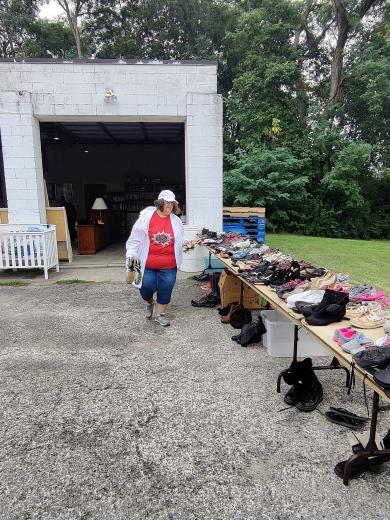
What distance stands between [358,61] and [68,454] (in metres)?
20.0

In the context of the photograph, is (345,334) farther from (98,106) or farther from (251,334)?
(98,106)

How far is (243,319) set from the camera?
4.79m

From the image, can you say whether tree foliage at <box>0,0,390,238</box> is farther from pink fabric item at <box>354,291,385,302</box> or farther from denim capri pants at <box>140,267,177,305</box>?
pink fabric item at <box>354,291,385,302</box>

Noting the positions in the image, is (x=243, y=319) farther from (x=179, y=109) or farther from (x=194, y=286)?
(x=179, y=109)

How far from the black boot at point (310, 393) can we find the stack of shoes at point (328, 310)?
628 mm

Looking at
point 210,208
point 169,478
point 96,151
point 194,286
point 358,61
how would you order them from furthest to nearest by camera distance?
1. point 358,61
2. point 96,151
3. point 210,208
4. point 194,286
5. point 169,478

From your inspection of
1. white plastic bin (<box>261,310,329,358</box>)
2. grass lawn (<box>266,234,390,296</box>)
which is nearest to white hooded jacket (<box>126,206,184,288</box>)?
white plastic bin (<box>261,310,329,358</box>)

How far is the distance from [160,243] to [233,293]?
134 cm

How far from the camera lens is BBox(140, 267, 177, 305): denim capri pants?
475cm

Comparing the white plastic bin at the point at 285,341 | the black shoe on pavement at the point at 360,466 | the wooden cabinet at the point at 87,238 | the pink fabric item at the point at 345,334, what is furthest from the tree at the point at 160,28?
the black shoe on pavement at the point at 360,466

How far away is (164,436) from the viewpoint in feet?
8.39

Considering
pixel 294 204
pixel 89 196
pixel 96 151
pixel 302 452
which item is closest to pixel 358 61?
pixel 294 204

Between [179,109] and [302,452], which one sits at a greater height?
[179,109]

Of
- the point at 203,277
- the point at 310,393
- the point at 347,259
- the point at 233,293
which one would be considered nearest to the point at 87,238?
the point at 203,277
